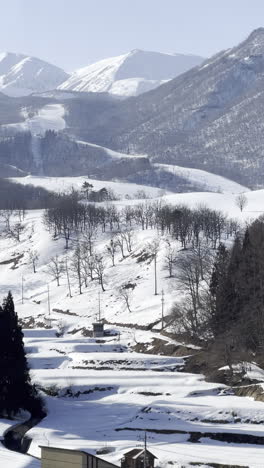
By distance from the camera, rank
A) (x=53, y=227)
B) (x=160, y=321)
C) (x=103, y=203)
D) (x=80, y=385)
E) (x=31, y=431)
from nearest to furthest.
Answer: (x=31, y=431), (x=80, y=385), (x=160, y=321), (x=53, y=227), (x=103, y=203)

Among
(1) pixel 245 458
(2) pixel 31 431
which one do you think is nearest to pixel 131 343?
(2) pixel 31 431

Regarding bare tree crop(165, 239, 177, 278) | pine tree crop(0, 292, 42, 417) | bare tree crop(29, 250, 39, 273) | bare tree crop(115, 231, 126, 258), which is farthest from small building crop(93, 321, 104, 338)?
bare tree crop(29, 250, 39, 273)

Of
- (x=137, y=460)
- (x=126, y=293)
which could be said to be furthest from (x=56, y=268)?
(x=137, y=460)

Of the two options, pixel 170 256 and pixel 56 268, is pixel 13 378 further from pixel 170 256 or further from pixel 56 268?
pixel 56 268

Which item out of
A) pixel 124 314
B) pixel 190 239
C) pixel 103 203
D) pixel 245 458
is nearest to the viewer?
pixel 245 458

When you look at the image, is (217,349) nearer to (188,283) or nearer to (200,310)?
(200,310)

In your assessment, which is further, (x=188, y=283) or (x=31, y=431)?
(x=188, y=283)

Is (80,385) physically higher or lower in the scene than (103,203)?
lower

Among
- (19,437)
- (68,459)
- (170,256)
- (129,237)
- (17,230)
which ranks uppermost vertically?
(17,230)
